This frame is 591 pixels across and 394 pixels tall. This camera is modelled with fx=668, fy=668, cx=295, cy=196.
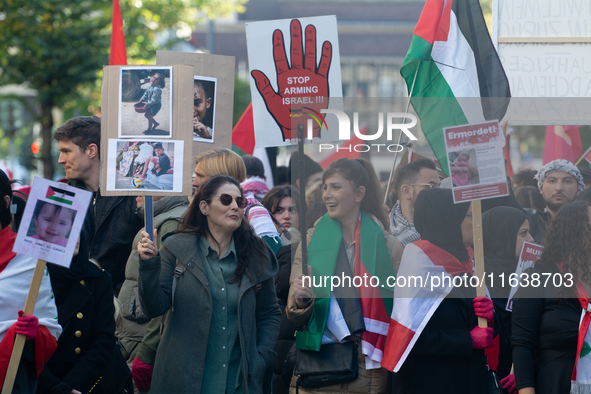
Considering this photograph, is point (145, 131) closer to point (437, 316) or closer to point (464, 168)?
point (464, 168)

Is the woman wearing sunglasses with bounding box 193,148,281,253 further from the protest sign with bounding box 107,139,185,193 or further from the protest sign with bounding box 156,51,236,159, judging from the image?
the protest sign with bounding box 107,139,185,193

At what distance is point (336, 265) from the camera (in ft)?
12.3

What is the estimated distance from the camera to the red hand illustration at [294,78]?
5180 millimetres

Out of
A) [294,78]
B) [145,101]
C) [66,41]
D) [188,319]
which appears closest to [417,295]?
[188,319]

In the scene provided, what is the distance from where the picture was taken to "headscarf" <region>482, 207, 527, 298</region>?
4.00 meters

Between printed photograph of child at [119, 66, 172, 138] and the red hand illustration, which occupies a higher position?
the red hand illustration

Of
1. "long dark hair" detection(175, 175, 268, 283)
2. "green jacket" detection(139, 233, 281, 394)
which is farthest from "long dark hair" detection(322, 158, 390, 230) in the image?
"green jacket" detection(139, 233, 281, 394)

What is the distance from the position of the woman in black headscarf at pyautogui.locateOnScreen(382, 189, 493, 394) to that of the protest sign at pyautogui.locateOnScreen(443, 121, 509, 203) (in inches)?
4.7

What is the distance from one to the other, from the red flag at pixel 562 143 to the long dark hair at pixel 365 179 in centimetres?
319

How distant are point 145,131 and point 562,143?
4.36m

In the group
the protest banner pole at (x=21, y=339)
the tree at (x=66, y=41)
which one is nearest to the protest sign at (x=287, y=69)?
the protest banner pole at (x=21, y=339)

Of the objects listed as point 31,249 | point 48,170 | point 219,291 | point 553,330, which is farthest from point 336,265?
point 48,170

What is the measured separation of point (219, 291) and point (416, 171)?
135cm

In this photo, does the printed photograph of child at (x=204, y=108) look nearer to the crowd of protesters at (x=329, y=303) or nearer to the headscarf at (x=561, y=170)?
the crowd of protesters at (x=329, y=303)
